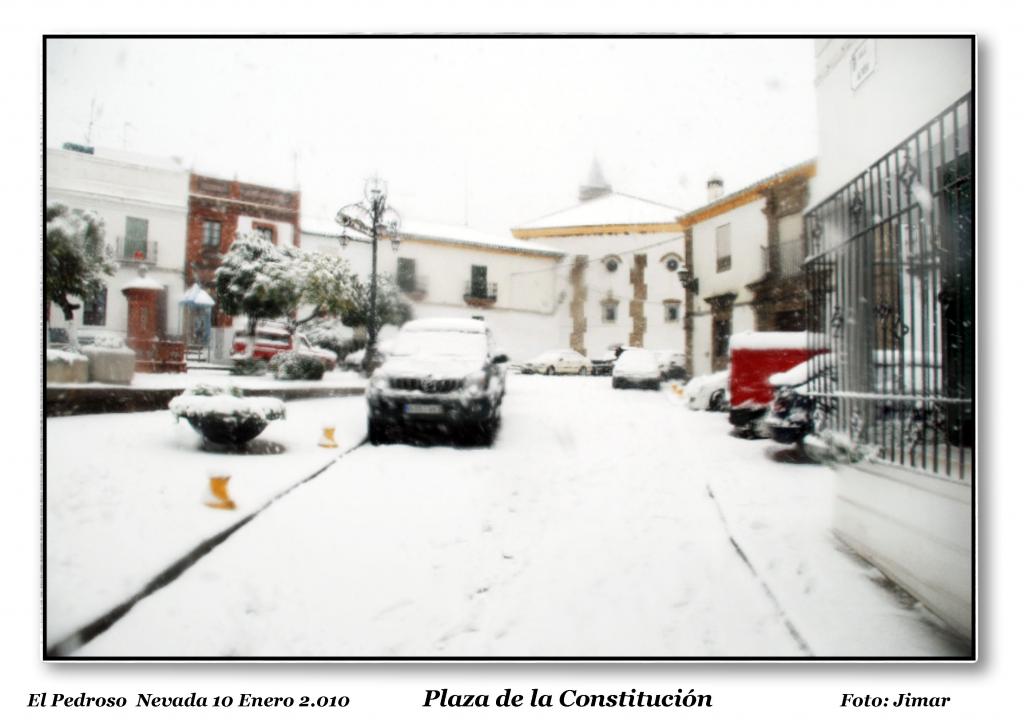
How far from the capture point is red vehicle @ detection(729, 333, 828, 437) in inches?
91.7

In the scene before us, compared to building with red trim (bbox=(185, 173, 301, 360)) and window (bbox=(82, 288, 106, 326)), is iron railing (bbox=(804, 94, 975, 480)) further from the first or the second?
window (bbox=(82, 288, 106, 326))

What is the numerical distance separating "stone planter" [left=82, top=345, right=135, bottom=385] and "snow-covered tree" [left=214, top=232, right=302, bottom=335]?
380 mm

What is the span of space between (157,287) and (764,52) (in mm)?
2492

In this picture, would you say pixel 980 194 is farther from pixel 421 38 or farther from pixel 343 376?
pixel 343 376

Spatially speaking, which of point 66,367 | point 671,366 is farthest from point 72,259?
point 671,366

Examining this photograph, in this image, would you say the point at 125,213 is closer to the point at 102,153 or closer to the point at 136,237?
the point at 136,237

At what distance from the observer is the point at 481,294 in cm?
249

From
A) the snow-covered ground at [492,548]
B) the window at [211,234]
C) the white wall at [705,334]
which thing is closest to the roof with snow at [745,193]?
the white wall at [705,334]

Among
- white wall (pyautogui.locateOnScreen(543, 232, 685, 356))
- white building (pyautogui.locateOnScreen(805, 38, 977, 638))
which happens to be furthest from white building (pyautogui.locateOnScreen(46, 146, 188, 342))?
white building (pyautogui.locateOnScreen(805, 38, 977, 638))

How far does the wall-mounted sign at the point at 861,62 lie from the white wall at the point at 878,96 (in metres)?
0.01

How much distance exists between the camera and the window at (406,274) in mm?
2412

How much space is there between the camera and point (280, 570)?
6.77ft

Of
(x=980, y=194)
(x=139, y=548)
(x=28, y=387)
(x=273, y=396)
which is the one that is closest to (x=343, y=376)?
(x=273, y=396)

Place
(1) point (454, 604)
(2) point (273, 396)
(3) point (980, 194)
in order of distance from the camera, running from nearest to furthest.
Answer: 1. (1) point (454, 604)
2. (3) point (980, 194)
3. (2) point (273, 396)
